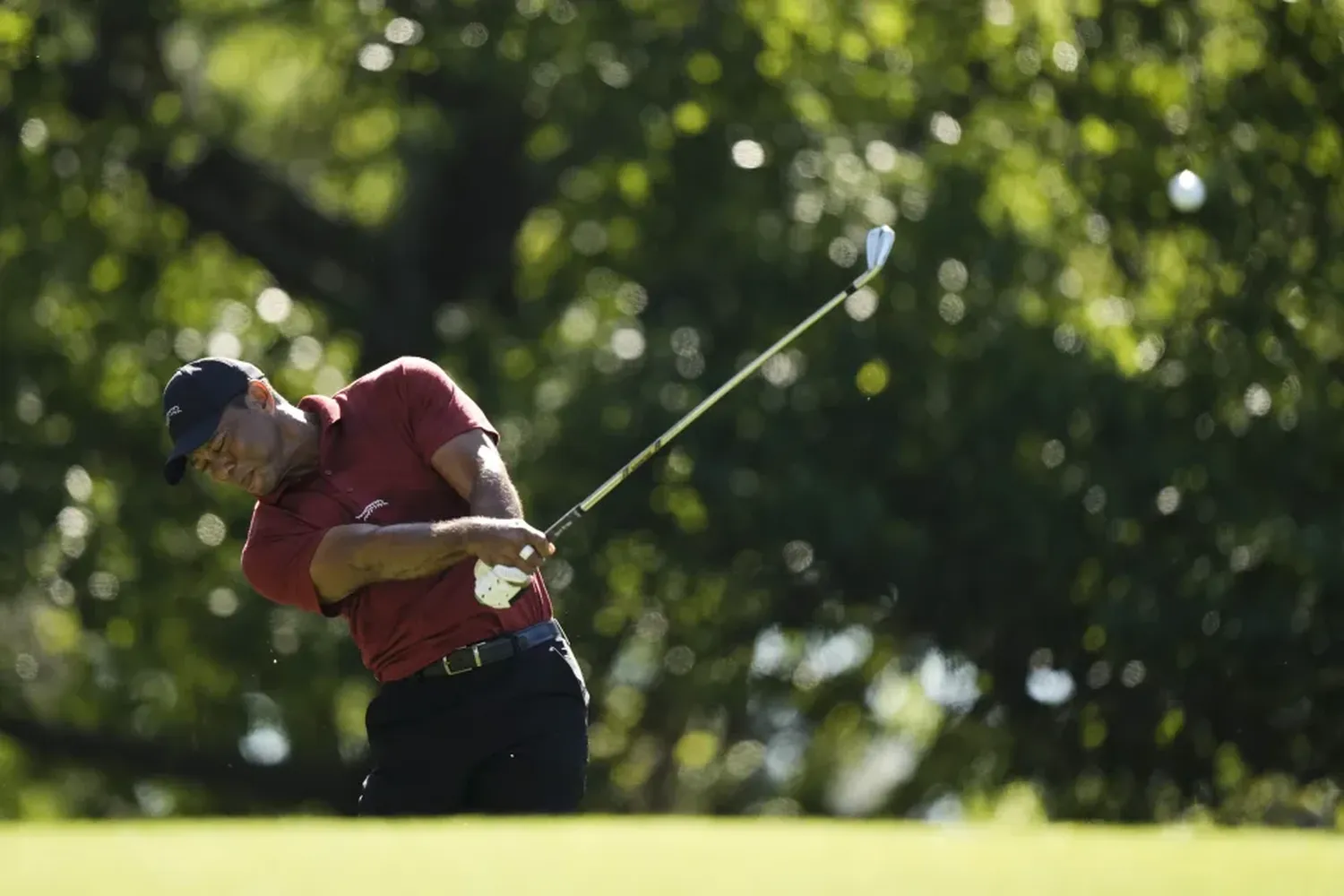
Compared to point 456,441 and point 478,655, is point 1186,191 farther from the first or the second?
point 478,655

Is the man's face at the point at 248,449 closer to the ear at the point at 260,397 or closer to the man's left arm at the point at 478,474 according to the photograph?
the ear at the point at 260,397

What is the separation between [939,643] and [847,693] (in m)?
1.59

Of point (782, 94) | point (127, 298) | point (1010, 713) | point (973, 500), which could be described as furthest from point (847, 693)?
point (127, 298)

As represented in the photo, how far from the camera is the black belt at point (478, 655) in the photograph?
5973 millimetres

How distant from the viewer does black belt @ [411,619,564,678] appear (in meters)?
5.97

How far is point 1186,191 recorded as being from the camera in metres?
16.2

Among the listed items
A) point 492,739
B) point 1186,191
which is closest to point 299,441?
point 492,739

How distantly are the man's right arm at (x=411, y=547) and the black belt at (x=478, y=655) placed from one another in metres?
0.21

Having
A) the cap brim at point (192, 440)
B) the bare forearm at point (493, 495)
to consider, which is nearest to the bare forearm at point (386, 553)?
the bare forearm at point (493, 495)

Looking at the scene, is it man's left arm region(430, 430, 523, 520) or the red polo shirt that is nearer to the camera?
man's left arm region(430, 430, 523, 520)

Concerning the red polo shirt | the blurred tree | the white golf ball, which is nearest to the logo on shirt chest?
the red polo shirt

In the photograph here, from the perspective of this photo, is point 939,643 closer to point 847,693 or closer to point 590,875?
point 847,693

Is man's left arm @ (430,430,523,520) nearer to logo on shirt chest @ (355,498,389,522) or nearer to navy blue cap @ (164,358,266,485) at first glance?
logo on shirt chest @ (355,498,389,522)

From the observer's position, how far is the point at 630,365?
52.6ft
